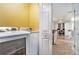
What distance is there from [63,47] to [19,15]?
1.79 feet

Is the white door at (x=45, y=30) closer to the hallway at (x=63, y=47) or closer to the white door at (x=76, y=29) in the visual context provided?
the hallway at (x=63, y=47)

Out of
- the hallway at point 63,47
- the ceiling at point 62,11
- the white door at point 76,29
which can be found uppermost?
the ceiling at point 62,11

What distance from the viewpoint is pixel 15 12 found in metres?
1.43

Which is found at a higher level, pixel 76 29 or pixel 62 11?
pixel 62 11

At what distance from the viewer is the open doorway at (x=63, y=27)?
1405 millimetres

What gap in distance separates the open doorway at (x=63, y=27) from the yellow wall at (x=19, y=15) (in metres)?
0.19

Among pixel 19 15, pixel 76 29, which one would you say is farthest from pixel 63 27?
pixel 19 15

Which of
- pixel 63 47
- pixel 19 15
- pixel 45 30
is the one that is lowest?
pixel 63 47

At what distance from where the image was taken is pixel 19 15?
4.69ft

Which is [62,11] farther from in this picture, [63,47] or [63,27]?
[63,47]

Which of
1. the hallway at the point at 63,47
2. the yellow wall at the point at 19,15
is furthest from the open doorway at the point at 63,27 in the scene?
the yellow wall at the point at 19,15

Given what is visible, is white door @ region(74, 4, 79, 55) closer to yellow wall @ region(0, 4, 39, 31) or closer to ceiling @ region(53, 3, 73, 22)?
ceiling @ region(53, 3, 73, 22)

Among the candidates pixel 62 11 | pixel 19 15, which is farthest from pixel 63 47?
pixel 19 15
